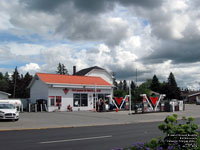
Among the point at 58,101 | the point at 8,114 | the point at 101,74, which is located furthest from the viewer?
the point at 101,74

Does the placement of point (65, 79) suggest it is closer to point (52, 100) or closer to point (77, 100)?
point (77, 100)

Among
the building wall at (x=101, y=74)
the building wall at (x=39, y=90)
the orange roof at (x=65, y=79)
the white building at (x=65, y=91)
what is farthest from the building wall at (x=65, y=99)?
the building wall at (x=101, y=74)

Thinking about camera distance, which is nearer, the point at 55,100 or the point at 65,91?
the point at 55,100

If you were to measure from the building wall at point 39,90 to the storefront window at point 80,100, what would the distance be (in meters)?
4.63

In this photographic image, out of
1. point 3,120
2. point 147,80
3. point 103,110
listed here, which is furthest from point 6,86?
point 3,120

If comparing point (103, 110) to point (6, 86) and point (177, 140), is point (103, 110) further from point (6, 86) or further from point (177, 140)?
point (6, 86)

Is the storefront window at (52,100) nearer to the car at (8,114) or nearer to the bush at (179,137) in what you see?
the car at (8,114)

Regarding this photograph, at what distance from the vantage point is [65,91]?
36.0 metres

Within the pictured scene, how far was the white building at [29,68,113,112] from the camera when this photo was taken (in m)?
34.8

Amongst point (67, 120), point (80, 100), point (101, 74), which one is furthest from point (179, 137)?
point (101, 74)

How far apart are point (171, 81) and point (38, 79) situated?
99760mm

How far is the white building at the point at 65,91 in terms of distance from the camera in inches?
1369

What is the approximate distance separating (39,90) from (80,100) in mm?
6300

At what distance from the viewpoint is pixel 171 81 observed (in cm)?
12625
